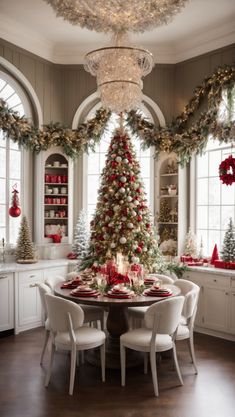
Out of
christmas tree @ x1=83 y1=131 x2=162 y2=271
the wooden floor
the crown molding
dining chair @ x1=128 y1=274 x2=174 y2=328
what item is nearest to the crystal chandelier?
christmas tree @ x1=83 y1=131 x2=162 y2=271

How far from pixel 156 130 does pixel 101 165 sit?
3.98ft

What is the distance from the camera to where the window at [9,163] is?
6.10 metres

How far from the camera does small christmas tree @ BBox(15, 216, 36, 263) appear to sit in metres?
5.88

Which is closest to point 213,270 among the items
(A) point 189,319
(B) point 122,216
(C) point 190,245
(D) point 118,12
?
(C) point 190,245

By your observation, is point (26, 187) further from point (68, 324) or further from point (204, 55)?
point (204, 55)

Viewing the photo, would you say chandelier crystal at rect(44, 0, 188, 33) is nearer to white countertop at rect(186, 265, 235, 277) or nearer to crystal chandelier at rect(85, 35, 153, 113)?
crystal chandelier at rect(85, 35, 153, 113)

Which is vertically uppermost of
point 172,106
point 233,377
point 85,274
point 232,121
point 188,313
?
point 172,106

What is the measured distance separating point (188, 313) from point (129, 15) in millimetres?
3279

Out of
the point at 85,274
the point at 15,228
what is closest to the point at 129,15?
the point at 85,274

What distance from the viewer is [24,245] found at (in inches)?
232

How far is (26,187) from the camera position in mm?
6387

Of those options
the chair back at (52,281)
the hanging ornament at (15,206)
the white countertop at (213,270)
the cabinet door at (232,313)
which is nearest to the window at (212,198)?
the white countertop at (213,270)

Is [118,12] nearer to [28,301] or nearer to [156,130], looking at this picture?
[156,130]

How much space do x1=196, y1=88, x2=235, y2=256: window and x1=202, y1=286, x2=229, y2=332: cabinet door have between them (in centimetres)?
99
